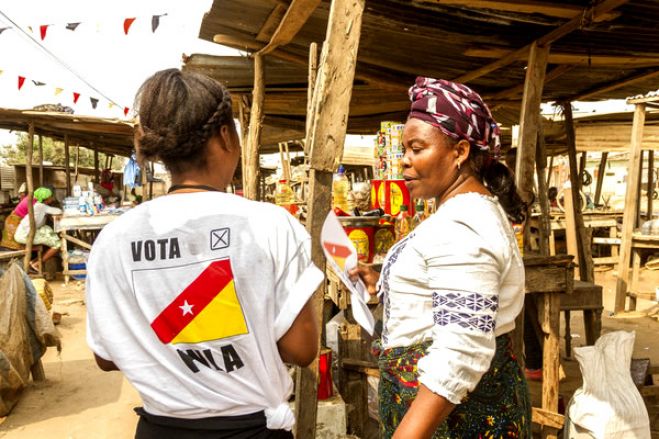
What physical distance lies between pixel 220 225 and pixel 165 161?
0.76 feet

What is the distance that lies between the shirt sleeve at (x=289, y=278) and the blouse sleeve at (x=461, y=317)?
298mm

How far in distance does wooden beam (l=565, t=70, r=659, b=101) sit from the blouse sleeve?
3.83 metres

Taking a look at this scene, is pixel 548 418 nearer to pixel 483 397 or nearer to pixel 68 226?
pixel 483 397

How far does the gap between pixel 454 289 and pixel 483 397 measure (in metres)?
0.37

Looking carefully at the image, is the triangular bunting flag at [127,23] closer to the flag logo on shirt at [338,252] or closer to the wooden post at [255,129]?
the wooden post at [255,129]

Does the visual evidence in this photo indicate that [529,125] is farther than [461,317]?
Yes

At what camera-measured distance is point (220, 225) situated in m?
1.20

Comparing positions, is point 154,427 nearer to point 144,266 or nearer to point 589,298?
point 144,266

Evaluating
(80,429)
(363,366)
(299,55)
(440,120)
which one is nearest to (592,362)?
(363,366)

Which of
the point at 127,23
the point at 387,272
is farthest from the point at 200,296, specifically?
the point at 127,23

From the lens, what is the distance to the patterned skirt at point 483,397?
1.40 metres

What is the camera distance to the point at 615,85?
4.73m

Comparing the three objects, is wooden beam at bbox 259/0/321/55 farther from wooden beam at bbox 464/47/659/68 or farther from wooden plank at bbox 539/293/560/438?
wooden plank at bbox 539/293/560/438

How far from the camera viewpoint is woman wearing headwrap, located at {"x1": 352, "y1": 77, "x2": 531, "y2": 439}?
1226 millimetres
